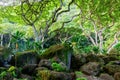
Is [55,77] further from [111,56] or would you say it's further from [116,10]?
[116,10]

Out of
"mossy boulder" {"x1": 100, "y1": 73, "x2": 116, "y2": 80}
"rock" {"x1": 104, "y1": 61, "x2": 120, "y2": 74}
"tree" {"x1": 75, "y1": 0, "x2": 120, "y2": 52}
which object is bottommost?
"mossy boulder" {"x1": 100, "y1": 73, "x2": 116, "y2": 80}

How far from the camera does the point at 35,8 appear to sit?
64.1 feet

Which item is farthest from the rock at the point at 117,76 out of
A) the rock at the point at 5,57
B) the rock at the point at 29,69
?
the rock at the point at 5,57

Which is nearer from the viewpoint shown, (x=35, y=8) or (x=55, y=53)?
(x=55, y=53)

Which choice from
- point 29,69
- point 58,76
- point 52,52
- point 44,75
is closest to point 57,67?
point 58,76

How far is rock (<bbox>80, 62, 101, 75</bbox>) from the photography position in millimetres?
12914

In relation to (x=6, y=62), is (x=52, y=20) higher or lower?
higher

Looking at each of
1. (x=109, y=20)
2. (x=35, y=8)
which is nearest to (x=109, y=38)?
(x=109, y=20)

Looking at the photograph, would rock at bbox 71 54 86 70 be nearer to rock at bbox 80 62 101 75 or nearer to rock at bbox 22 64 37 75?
rock at bbox 80 62 101 75

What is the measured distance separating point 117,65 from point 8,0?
10394mm

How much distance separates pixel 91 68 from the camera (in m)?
13.0

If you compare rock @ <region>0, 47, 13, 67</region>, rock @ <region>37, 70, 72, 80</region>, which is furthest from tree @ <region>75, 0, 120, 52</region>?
rock @ <region>37, 70, 72, 80</region>

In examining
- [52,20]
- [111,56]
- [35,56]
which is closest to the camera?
[35,56]

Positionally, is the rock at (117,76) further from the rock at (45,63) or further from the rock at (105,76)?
the rock at (45,63)
